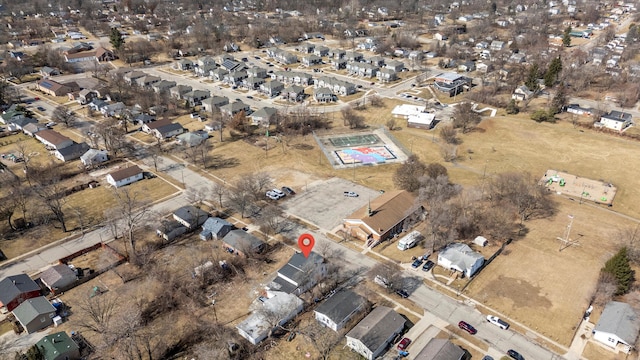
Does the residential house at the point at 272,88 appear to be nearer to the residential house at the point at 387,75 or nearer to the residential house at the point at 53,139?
the residential house at the point at 387,75

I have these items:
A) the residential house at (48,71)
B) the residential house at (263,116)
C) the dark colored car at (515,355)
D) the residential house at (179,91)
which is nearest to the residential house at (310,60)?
the residential house at (179,91)

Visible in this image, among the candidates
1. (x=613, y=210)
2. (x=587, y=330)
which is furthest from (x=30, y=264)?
(x=613, y=210)

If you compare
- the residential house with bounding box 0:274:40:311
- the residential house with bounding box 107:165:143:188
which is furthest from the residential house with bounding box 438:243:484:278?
the residential house with bounding box 107:165:143:188

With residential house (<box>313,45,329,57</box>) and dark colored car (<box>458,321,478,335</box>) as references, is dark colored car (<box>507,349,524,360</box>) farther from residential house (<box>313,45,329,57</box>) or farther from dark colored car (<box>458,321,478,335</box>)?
residential house (<box>313,45,329,57</box>)

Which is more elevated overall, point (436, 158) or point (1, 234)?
point (436, 158)

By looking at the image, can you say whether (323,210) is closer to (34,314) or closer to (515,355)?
(515,355)

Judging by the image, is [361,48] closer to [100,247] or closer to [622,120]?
[622,120]
